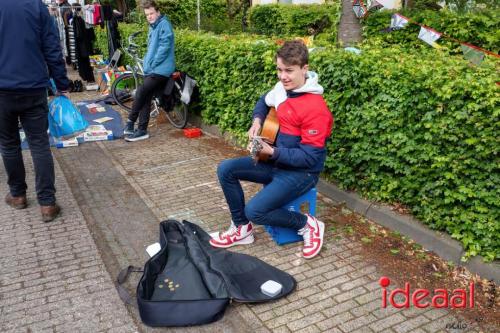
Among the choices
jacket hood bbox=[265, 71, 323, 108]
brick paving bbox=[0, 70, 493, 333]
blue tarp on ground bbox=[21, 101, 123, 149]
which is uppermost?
jacket hood bbox=[265, 71, 323, 108]

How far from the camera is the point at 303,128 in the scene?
3.63m

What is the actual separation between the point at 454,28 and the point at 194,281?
7.27m

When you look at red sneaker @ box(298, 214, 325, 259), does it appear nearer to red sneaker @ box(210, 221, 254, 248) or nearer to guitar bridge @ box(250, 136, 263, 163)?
red sneaker @ box(210, 221, 254, 248)

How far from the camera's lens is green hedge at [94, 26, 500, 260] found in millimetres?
3514

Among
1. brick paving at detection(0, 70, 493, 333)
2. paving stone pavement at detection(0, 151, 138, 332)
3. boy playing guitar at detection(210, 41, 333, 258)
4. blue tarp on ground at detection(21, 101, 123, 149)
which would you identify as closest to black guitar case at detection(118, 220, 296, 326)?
brick paving at detection(0, 70, 493, 333)

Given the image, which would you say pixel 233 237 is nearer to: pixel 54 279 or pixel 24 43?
pixel 54 279

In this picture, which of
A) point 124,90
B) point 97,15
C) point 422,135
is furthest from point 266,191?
point 97,15

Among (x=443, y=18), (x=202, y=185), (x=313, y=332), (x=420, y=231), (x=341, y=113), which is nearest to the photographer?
(x=313, y=332)

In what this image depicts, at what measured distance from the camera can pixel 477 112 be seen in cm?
348

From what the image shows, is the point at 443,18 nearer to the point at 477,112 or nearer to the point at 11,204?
the point at 477,112

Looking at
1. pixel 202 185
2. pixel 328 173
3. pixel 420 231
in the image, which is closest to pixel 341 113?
pixel 328 173

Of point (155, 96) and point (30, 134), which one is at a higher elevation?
point (30, 134)

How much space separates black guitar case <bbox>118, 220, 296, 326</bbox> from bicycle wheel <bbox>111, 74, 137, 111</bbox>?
5.55 metres

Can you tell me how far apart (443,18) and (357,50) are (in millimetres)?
4577
